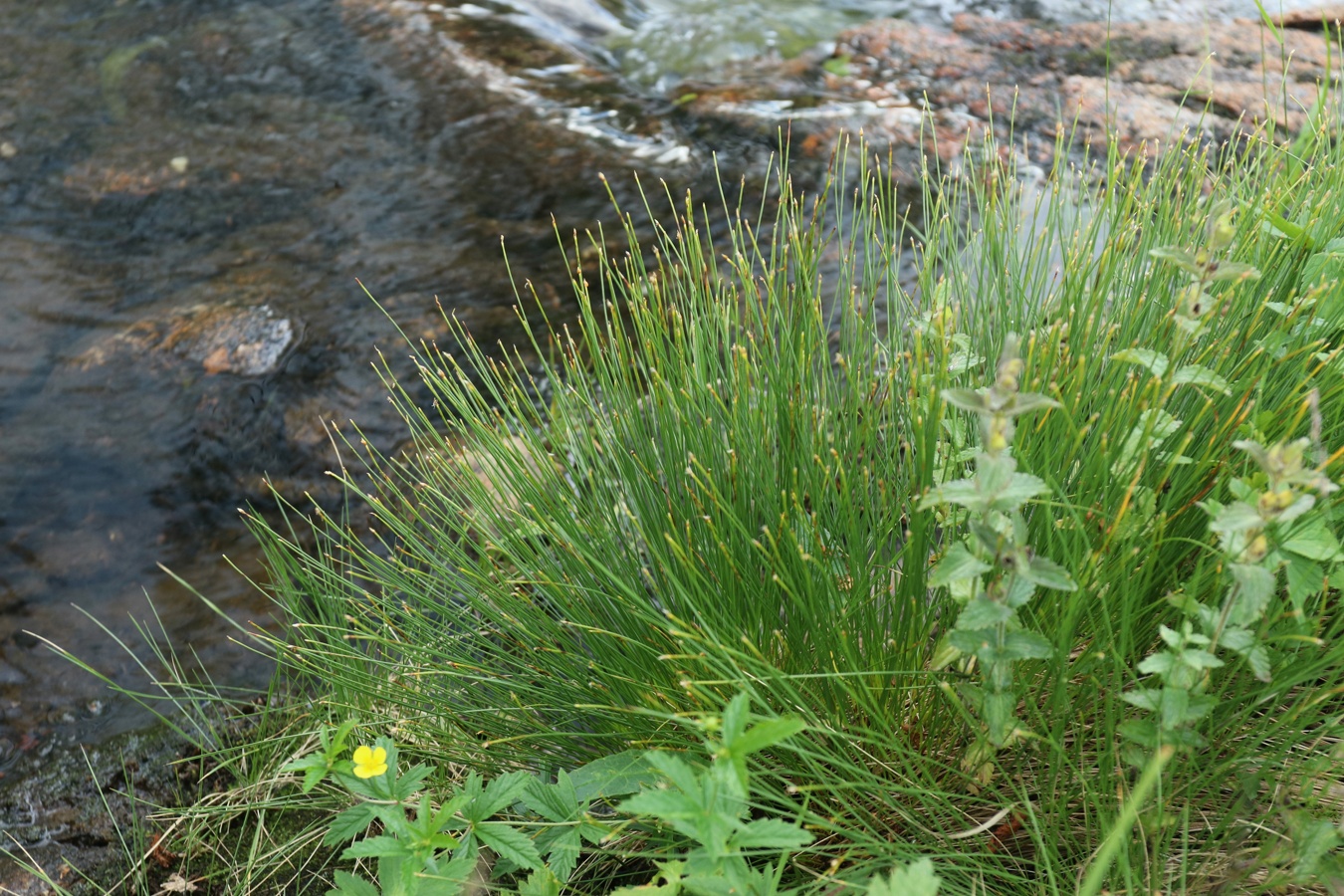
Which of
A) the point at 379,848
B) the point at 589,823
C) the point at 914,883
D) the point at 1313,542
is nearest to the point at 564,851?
the point at 589,823

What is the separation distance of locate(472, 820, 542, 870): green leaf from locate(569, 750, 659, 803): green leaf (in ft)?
0.37

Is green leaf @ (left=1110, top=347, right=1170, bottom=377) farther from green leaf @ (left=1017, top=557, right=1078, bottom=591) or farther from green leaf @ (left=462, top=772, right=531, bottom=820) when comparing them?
green leaf @ (left=462, top=772, right=531, bottom=820)

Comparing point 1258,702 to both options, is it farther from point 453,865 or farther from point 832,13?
point 832,13

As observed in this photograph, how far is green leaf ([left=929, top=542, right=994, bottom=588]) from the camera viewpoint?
3.89 feet

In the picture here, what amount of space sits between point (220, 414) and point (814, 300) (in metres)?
2.33

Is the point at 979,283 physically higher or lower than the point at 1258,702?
higher

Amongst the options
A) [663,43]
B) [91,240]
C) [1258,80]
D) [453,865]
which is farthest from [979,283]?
[663,43]

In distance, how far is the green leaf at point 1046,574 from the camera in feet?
3.86

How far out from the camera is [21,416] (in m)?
3.20

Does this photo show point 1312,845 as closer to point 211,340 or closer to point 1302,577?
point 1302,577

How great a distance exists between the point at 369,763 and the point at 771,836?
636 mm

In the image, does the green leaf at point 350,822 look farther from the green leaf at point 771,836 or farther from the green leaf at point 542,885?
the green leaf at point 771,836

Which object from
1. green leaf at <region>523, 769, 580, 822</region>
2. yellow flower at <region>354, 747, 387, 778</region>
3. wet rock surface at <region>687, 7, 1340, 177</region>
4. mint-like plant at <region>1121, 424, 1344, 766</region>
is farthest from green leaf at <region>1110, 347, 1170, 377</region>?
wet rock surface at <region>687, 7, 1340, 177</region>

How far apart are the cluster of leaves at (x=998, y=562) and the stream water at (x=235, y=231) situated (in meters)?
2.03
